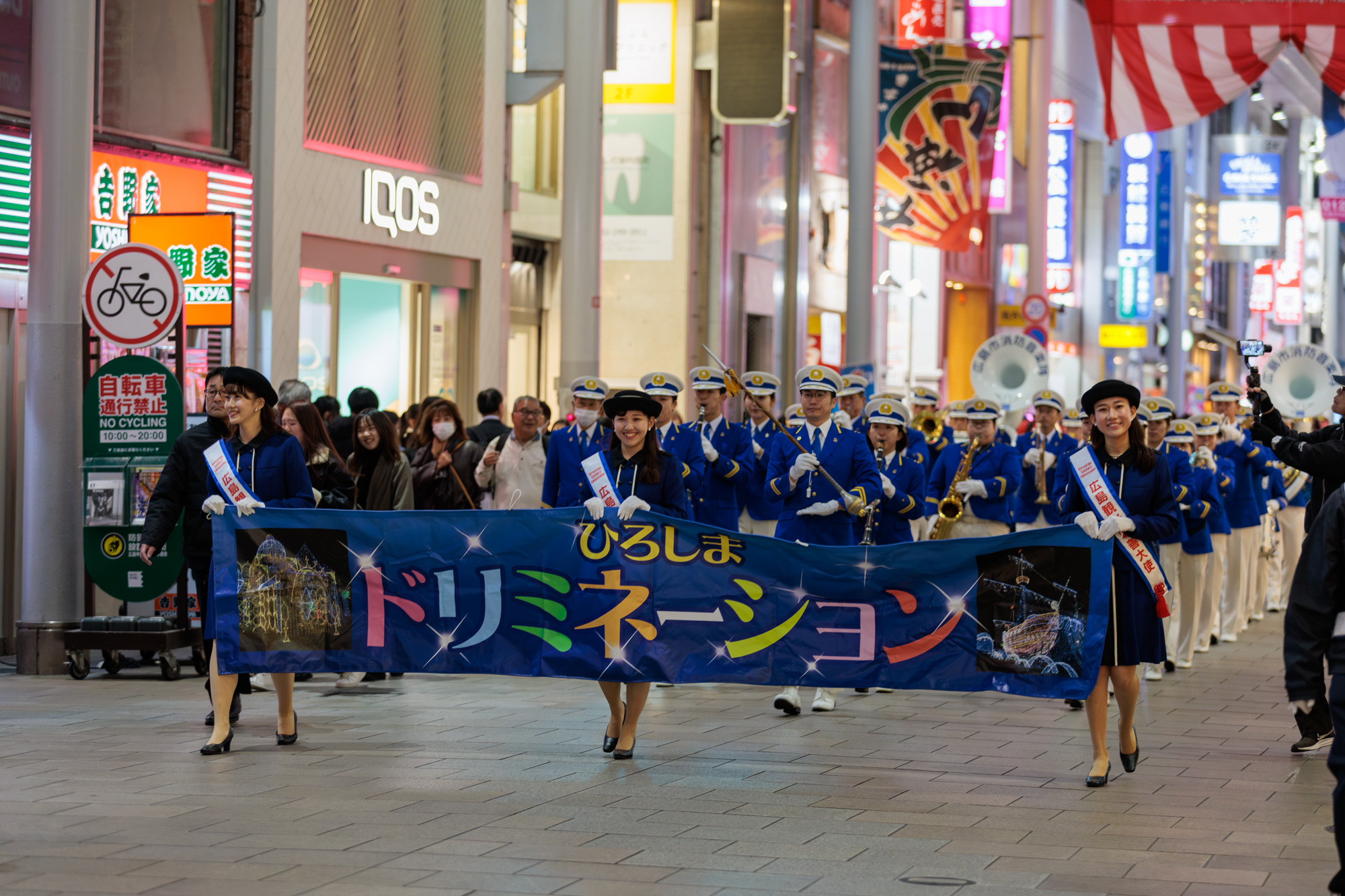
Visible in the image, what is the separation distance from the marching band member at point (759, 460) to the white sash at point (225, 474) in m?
4.81

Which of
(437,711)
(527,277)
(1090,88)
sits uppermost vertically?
(1090,88)

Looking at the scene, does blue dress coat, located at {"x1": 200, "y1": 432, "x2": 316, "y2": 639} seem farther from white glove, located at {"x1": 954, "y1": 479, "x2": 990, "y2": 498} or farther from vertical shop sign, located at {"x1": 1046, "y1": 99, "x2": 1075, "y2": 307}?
vertical shop sign, located at {"x1": 1046, "y1": 99, "x2": 1075, "y2": 307}

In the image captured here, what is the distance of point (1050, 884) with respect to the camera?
6852 millimetres

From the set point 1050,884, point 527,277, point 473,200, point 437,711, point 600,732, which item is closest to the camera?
point 1050,884

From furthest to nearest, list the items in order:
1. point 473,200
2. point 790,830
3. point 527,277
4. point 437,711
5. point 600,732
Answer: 1. point 527,277
2. point 473,200
3. point 437,711
4. point 600,732
5. point 790,830

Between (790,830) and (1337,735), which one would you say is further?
(790,830)

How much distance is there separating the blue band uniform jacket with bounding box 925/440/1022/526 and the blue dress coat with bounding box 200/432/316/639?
18.6 ft

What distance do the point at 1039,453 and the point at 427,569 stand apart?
240 inches

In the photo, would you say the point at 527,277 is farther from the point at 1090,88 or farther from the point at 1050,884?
the point at 1090,88

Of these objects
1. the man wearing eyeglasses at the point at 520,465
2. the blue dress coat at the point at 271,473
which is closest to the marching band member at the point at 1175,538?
the man wearing eyeglasses at the point at 520,465

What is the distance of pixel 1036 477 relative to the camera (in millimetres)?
12797

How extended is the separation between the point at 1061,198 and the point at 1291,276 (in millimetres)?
31199

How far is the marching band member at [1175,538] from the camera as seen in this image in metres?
14.1

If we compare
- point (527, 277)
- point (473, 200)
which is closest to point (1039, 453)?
point (473, 200)
